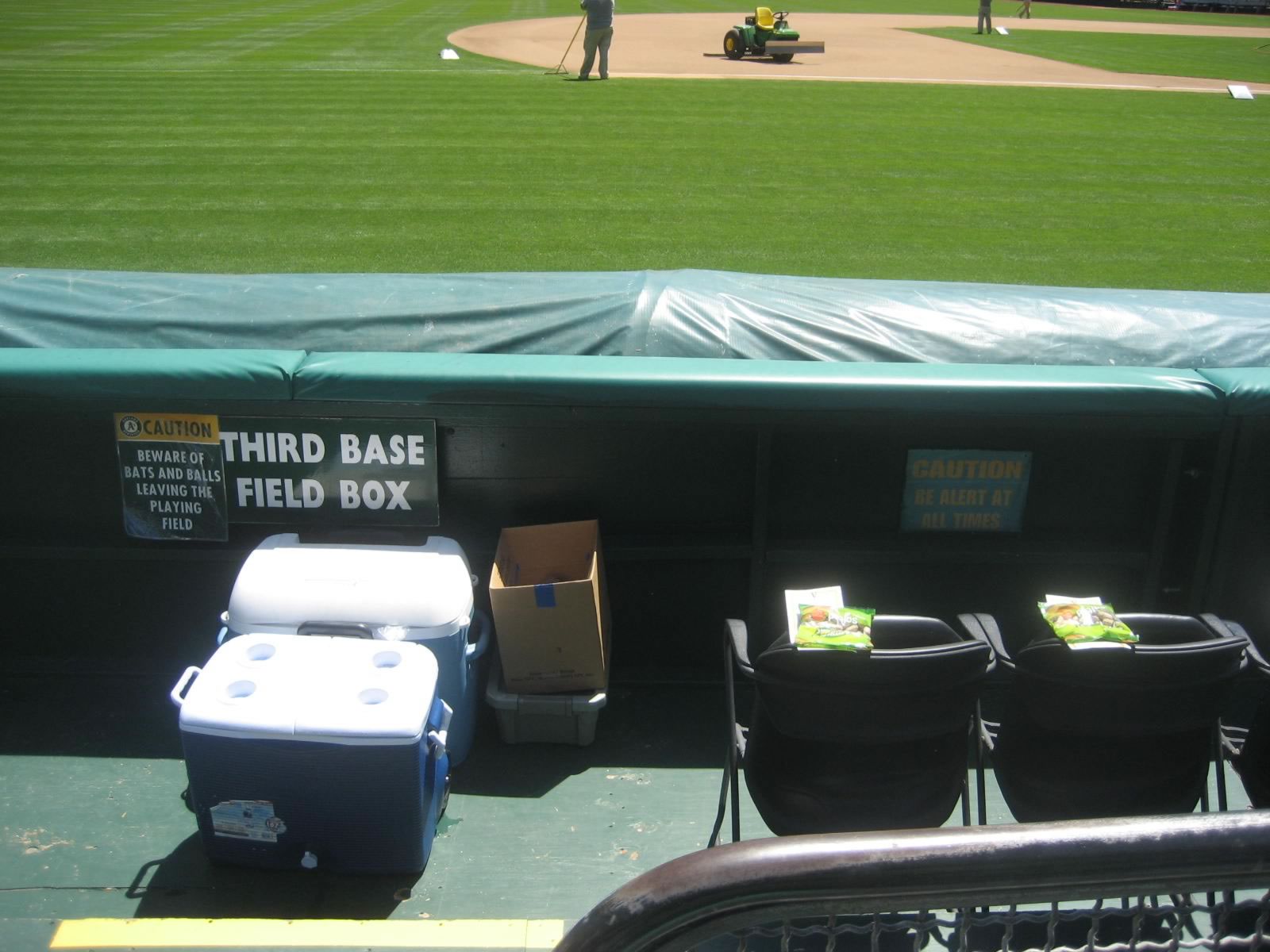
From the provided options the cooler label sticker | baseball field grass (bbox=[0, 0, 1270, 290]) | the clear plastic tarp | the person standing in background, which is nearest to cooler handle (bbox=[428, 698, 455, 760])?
the cooler label sticker

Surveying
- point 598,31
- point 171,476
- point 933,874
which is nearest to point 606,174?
point 598,31

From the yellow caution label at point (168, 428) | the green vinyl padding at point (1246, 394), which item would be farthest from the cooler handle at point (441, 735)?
the green vinyl padding at point (1246, 394)

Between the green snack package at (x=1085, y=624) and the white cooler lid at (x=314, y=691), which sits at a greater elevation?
the green snack package at (x=1085, y=624)

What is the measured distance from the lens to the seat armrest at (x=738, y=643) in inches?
129

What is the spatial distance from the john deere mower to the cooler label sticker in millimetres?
25547

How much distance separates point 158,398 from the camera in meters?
4.01

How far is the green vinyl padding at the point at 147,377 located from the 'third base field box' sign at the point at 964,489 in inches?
88.9

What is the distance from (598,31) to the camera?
20.4 metres

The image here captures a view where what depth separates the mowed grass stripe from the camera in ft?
32.8

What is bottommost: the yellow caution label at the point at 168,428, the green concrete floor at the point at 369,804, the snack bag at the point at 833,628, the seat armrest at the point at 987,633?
the green concrete floor at the point at 369,804

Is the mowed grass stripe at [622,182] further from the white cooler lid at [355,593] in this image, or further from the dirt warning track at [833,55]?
the white cooler lid at [355,593]

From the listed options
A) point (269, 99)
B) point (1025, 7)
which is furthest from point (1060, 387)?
point (1025, 7)

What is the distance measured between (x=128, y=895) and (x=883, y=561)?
2.73 m

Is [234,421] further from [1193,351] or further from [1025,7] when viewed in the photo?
[1025,7]
